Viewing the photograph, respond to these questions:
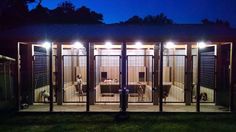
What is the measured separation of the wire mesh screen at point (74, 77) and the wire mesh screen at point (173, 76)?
12.5 ft

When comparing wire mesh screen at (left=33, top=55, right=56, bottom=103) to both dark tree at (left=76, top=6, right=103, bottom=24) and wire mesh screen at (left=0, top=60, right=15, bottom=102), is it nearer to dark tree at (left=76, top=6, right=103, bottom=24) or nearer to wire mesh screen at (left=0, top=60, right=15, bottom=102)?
wire mesh screen at (left=0, top=60, right=15, bottom=102)

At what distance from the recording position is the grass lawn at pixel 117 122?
8.40 m

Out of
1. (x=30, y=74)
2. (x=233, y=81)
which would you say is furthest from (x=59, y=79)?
(x=233, y=81)

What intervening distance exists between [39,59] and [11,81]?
61.1 inches

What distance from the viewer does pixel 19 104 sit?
1050 cm

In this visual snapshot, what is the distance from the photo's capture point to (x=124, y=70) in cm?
1026

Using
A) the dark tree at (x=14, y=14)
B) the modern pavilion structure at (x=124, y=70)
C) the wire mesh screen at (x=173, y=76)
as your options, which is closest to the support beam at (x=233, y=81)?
the modern pavilion structure at (x=124, y=70)

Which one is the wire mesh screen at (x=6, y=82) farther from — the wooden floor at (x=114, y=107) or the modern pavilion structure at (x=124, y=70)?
the wooden floor at (x=114, y=107)

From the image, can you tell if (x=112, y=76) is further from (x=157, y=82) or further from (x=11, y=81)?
(x=11, y=81)

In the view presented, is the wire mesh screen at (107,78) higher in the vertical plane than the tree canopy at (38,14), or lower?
lower

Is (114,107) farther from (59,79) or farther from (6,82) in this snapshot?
(6,82)

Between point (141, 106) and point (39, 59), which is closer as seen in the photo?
point (141, 106)

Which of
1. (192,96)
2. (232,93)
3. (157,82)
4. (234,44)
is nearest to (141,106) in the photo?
(157,82)

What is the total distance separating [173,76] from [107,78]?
10.4 ft
